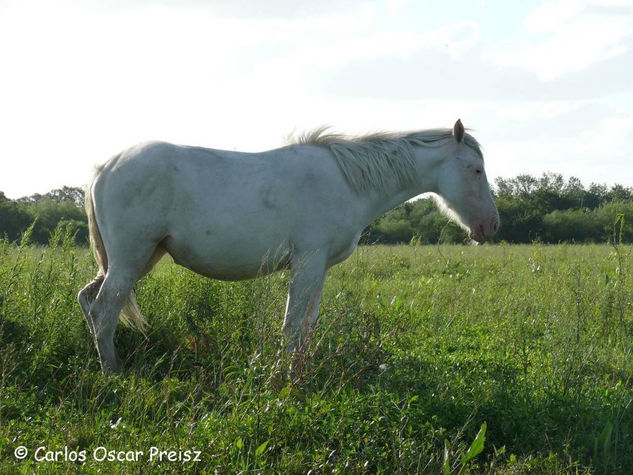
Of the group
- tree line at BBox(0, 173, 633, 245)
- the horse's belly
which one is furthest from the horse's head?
tree line at BBox(0, 173, 633, 245)

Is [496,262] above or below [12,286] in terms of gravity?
below

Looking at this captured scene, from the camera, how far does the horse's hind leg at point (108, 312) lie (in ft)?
15.5

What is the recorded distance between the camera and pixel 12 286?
5430 mm

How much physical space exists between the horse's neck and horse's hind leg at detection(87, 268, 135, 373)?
2.17 m

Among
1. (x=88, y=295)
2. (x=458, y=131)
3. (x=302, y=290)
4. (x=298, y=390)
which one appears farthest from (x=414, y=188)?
(x=88, y=295)

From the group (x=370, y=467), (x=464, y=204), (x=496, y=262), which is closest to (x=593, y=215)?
(x=496, y=262)

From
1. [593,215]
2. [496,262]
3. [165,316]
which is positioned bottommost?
[593,215]

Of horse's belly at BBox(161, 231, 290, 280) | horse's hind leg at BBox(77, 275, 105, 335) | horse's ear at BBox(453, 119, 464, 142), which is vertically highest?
horse's ear at BBox(453, 119, 464, 142)

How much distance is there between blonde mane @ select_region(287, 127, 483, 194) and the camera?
524 centimetres

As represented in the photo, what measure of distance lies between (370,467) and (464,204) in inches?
121

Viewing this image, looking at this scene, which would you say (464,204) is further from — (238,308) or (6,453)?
(6,453)

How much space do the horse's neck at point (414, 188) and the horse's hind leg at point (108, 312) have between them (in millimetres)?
2171

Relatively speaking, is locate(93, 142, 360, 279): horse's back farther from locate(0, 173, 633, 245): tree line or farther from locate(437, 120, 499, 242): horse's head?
locate(0, 173, 633, 245): tree line

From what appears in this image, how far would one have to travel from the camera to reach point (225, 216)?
4863 millimetres
